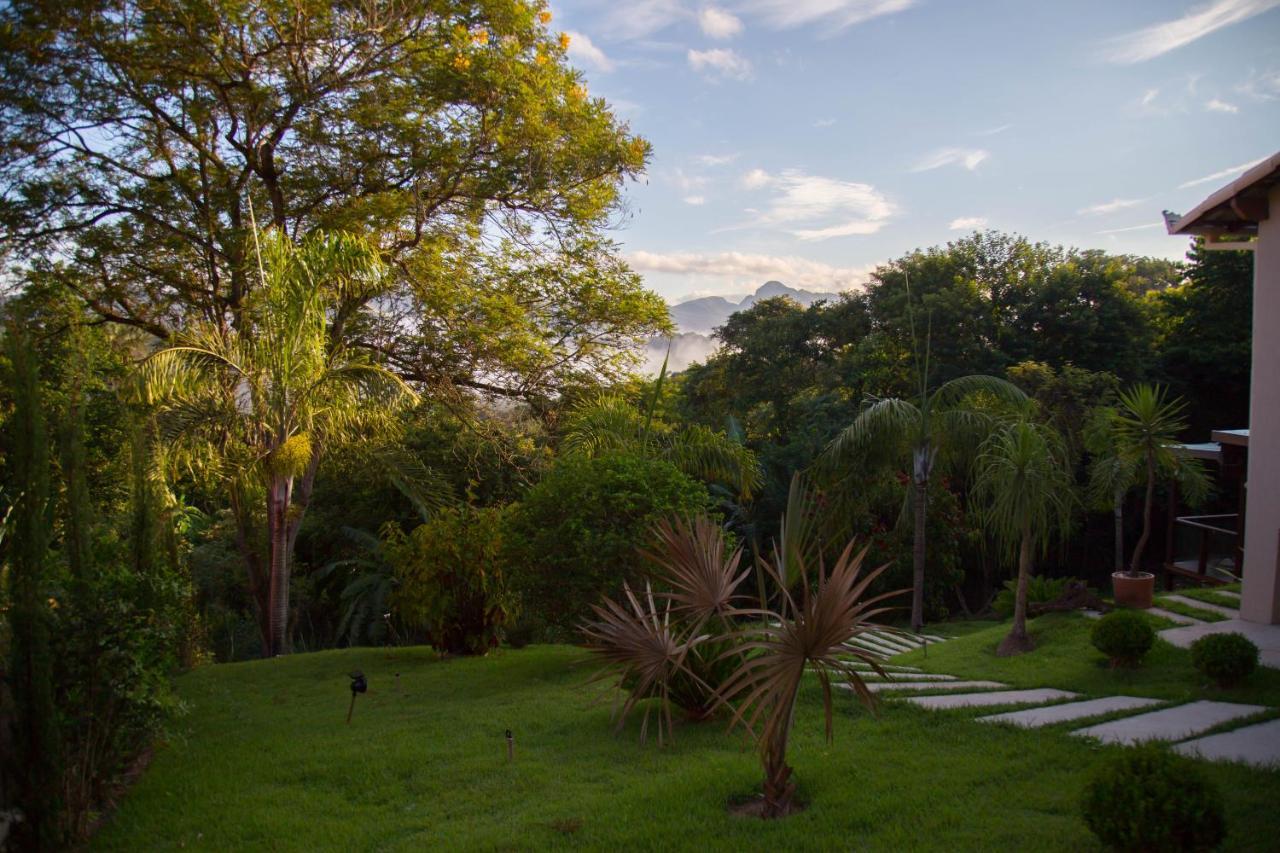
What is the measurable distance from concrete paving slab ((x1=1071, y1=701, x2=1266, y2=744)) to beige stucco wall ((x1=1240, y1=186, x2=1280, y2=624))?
3.54 meters

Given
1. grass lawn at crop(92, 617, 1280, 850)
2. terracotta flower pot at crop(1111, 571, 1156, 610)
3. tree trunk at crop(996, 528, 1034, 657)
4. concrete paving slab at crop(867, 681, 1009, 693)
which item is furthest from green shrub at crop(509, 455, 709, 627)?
terracotta flower pot at crop(1111, 571, 1156, 610)

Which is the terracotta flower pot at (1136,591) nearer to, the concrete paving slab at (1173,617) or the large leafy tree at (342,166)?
the concrete paving slab at (1173,617)

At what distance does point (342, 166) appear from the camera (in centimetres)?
1395

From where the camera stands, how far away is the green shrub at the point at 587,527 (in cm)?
919

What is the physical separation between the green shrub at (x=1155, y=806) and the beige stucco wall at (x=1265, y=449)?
266 inches

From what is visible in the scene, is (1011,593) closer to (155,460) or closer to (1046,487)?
(1046,487)

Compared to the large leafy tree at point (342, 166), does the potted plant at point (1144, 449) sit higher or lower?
lower

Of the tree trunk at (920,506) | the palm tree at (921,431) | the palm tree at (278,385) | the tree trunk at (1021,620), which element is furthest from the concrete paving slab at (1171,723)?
the palm tree at (278,385)

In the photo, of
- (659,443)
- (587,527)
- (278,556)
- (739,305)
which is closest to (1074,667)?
(587,527)

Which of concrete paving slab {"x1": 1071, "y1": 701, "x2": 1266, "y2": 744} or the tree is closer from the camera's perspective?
concrete paving slab {"x1": 1071, "y1": 701, "x2": 1266, "y2": 744}

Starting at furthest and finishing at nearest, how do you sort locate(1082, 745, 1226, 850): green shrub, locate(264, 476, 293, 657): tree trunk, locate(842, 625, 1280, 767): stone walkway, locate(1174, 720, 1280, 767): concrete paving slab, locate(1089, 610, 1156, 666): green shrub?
locate(264, 476, 293, 657): tree trunk < locate(1089, 610, 1156, 666): green shrub < locate(842, 625, 1280, 767): stone walkway < locate(1174, 720, 1280, 767): concrete paving slab < locate(1082, 745, 1226, 850): green shrub

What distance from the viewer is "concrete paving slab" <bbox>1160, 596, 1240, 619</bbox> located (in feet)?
31.4

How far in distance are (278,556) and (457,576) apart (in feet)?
11.1

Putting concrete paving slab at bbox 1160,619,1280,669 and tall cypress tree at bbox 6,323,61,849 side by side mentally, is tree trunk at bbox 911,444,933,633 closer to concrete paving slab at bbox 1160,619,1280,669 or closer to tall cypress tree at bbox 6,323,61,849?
concrete paving slab at bbox 1160,619,1280,669
